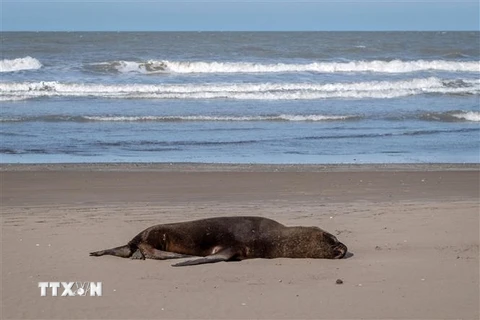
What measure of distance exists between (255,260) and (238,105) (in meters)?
16.6

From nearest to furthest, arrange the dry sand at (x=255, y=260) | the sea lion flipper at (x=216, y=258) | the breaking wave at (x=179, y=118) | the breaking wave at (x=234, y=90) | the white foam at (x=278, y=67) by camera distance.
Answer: the dry sand at (x=255, y=260), the sea lion flipper at (x=216, y=258), the breaking wave at (x=179, y=118), the breaking wave at (x=234, y=90), the white foam at (x=278, y=67)

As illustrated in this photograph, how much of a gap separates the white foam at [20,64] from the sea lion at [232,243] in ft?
91.1

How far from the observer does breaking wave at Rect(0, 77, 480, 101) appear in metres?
25.8

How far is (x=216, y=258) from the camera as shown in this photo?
6770 millimetres

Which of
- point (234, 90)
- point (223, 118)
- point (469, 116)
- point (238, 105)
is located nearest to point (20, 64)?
point (234, 90)

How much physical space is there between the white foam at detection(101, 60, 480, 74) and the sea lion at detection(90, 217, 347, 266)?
2754 centimetres

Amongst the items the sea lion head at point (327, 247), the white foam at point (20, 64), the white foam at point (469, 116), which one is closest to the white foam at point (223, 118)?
the white foam at point (469, 116)

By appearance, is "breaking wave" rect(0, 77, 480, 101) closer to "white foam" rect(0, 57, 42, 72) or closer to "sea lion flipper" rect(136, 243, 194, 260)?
"white foam" rect(0, 57, 42, 72)

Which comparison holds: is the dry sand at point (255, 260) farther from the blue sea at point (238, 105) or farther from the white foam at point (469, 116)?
the white foam at point (469, 116)

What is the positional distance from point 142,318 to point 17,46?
3941 cm

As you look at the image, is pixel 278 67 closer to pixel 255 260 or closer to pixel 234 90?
pixel 234 90

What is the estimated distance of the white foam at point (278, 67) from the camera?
1378 inches

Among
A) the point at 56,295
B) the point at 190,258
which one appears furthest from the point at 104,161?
the point at 56,295

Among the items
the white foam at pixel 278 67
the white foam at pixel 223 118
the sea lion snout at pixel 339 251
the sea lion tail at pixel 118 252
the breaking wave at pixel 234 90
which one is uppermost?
the white foam at pixel 278 67
